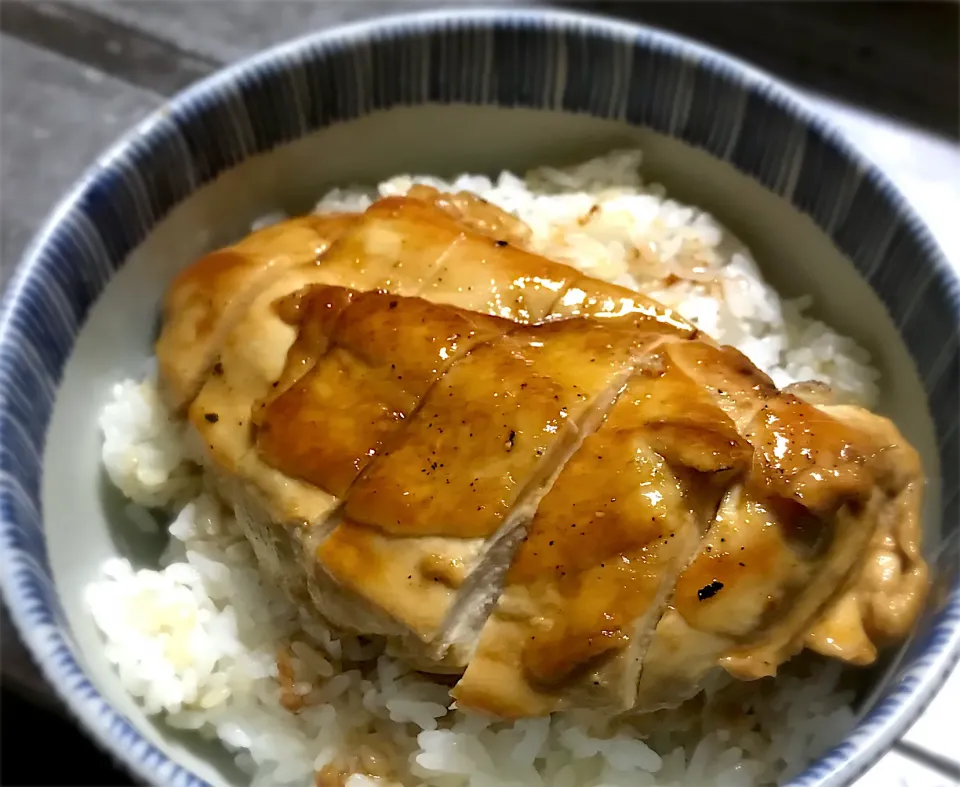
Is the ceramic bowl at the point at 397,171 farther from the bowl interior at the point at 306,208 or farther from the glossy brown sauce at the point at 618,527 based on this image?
the glossy brown sauce at the point at 618,527

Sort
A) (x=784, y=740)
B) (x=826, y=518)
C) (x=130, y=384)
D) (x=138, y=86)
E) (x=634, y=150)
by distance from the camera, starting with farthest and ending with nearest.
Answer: (x=138, y=86) → (x=634, y=150) → (x=130, y=384) → (x=784, y=740) → (x=826, y=518)

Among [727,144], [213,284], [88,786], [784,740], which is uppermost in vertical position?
[727,144]

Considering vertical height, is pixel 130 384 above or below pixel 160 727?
above

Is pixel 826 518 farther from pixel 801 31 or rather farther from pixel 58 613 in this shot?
pixel 801 31

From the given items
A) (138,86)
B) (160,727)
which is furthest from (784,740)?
(138,86)

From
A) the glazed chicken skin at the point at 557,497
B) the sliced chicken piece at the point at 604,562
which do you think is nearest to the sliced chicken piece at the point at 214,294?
the glazed chicken skin at the point at 557,497

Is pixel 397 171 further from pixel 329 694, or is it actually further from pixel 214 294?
pixel 329 694

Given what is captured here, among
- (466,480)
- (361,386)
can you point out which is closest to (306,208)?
(361,386)

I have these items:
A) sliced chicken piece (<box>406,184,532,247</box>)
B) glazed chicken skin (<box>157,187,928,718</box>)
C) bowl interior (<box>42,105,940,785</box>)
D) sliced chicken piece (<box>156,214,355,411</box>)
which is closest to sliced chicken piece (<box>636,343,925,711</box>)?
glazed chicken skin (<box>157,187,928,718</box>)
